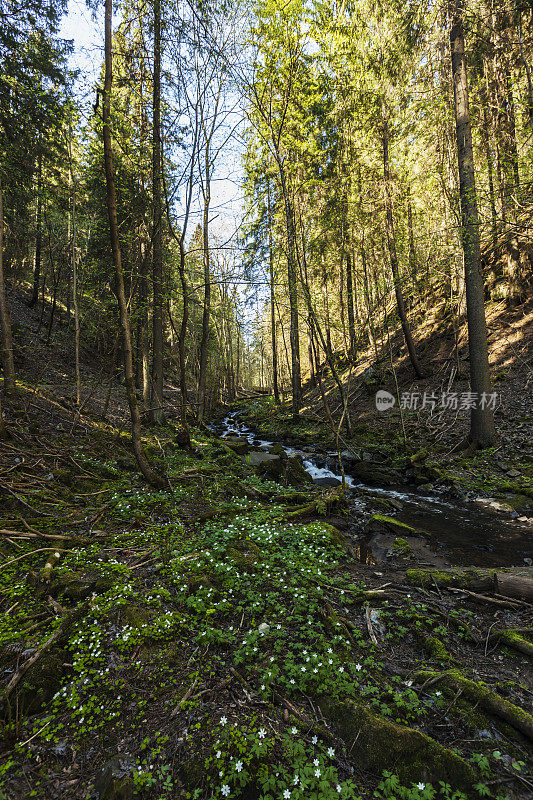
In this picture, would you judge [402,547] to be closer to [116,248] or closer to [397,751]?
[397,751]

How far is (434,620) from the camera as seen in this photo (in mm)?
4055

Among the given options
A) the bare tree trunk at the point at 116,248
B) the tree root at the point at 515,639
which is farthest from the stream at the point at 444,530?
the bare tree trunk at the point at 116,248

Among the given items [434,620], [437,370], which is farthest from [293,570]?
[437,370]

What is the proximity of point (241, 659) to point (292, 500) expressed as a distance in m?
5.21

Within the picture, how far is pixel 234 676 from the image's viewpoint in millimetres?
3174

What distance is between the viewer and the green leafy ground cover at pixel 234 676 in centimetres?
236

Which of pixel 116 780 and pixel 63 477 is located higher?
pixel 63 477

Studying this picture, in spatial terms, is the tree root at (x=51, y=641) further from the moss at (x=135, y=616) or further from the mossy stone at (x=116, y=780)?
the mossy stone at (x=116, y=780)

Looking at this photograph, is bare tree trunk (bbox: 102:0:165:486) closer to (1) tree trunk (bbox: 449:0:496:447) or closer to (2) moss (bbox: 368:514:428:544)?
(2) moss (bbox: 368:514:428:544)

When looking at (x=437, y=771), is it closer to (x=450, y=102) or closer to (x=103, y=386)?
(x=450, y=102)

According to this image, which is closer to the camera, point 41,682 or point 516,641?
point 41,682

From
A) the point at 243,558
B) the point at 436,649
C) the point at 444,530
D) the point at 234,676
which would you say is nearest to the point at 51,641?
the point at 234,676
